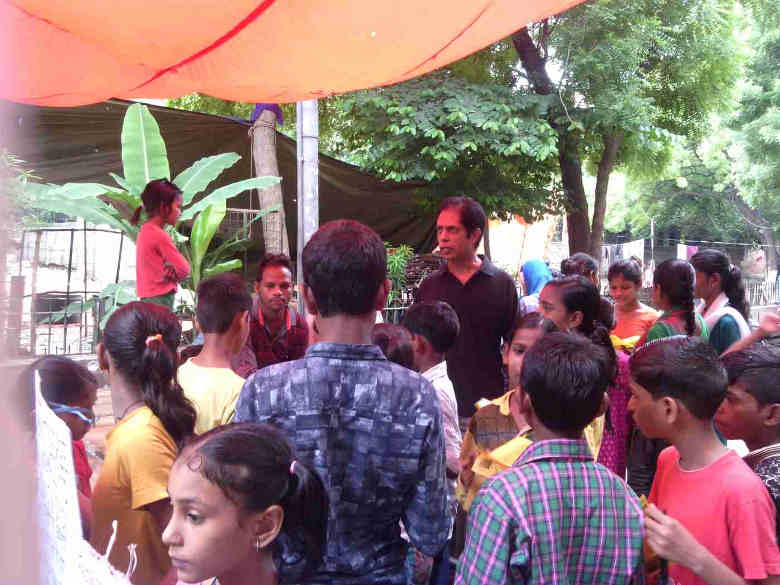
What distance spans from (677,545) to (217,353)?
5.51 feet

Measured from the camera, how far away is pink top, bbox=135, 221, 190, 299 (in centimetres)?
482

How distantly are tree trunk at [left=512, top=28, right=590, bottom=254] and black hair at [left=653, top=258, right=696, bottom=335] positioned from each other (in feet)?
21.3

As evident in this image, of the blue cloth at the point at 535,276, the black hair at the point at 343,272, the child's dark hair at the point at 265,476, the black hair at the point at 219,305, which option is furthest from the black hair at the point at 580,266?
the child's dark hair at the point at 265,476

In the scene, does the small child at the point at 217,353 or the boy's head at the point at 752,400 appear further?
the small child at the point at 217,353

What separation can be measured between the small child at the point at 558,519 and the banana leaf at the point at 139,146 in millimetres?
6357

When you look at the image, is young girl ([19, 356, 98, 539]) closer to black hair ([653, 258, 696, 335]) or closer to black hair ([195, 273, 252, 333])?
black hair ([195, 273, 252, 333])

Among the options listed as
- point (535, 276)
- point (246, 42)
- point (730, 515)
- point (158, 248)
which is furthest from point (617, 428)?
point (535, 276)

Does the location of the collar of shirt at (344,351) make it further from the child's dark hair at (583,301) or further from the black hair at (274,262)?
the black hair at (274,262)

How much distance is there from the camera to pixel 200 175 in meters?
7.70

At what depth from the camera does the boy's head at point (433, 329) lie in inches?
118

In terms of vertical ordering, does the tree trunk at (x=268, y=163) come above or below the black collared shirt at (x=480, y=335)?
above

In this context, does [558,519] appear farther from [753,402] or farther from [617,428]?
[617,428]

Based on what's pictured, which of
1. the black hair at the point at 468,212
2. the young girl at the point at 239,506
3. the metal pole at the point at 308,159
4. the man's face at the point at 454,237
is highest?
the metal pole at the point at 308,159

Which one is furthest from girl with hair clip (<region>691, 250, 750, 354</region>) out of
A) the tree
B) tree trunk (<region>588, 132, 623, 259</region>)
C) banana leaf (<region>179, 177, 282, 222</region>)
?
tree trunk (<region>588, 132, 623, 259</region>)
